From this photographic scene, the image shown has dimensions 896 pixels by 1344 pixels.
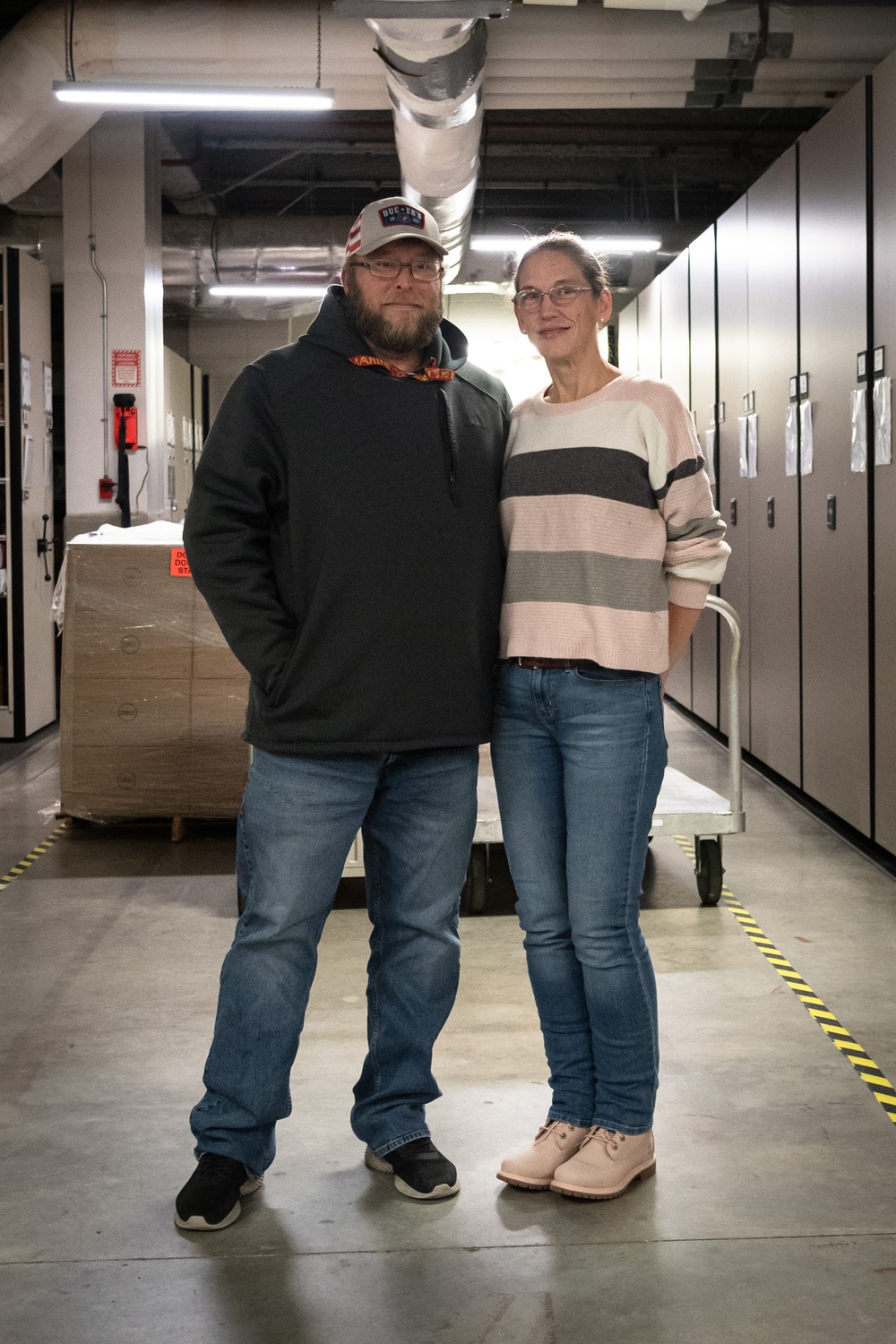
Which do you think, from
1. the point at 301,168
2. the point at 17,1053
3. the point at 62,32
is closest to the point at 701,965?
the point at 17,1053

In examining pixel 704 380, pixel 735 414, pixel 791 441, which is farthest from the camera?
pixel 704 380

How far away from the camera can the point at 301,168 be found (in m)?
12.7

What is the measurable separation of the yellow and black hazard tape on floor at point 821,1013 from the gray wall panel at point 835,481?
1065 mm

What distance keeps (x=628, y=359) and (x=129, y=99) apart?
617 cm

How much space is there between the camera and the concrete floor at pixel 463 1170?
7.06 ft

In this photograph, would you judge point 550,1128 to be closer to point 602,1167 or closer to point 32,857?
point 602,1167

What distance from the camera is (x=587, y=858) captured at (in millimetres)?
2432

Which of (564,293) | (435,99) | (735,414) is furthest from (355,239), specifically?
(735,414)

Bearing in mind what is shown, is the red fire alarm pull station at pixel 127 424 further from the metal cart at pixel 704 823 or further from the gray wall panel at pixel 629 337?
the metal cart at pixel 704 823

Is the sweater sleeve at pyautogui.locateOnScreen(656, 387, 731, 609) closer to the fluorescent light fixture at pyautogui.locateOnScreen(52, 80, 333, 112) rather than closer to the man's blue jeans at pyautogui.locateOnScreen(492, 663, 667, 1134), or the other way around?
the man's blue jeans at pyautogui.locateOnScreen(492, 663, 667, 1134)

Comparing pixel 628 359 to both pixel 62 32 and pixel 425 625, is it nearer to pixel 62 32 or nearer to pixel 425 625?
pixel 62 32

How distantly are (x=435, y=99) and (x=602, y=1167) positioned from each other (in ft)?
18.1

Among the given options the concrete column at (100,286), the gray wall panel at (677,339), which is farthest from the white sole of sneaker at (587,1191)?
the concrete column at (100,286)

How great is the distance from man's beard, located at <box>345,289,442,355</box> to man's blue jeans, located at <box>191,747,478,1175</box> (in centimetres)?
76
